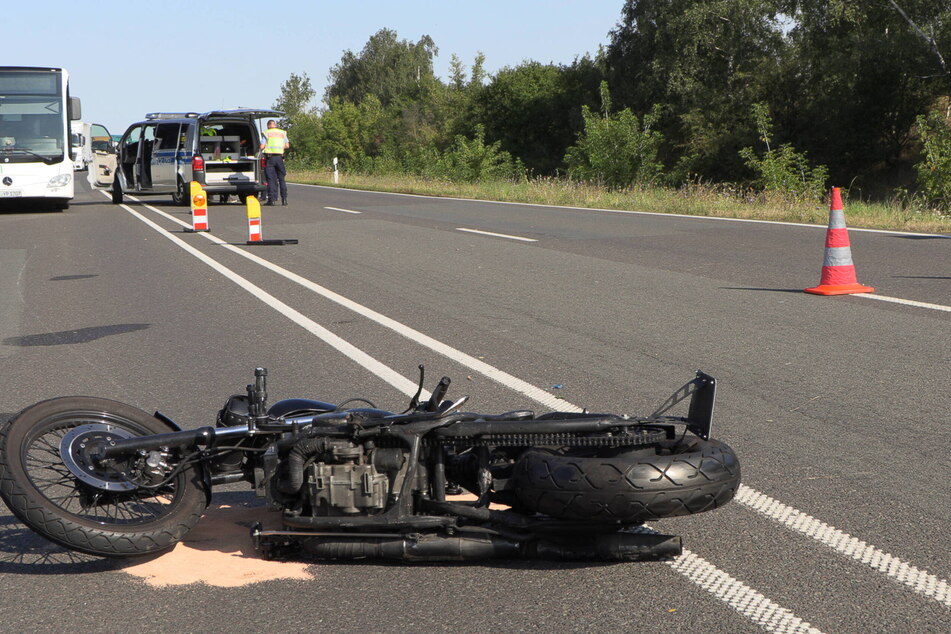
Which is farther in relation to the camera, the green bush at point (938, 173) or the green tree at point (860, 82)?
the green tree at point (860, 82)

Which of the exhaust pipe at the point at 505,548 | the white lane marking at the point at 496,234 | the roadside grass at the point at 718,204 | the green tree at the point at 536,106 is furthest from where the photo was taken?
the green tree at the point at 536,106

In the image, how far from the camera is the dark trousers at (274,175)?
2555cm

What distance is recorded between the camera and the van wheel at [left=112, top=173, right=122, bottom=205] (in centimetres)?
2811

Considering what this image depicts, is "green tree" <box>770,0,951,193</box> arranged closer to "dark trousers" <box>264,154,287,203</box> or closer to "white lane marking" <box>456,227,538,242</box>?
"dark trousers" <box>264,154,287,203</box>

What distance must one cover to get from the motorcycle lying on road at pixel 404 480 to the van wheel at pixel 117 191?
2603 cm

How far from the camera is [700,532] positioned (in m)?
3.80

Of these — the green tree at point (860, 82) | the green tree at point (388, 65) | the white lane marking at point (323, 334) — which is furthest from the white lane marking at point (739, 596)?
the green tree at point (388, 65)

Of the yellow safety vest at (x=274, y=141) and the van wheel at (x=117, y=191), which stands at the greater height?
the yellow safety vest at (x=274, y=141)

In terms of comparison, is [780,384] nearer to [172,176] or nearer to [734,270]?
[734,270]

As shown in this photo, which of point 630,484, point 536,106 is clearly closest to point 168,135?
point 630,484

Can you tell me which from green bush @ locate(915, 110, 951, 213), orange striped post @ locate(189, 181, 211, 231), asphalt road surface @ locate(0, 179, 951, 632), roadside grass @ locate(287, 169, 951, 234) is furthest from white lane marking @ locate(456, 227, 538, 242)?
green bush @ locate(915, 110, 951, 213)

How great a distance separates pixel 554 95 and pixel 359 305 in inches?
2113

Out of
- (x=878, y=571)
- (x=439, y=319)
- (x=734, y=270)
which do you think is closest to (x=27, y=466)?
(x=878, y=571)

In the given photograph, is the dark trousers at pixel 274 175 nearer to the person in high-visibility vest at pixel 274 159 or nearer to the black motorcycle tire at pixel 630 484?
the person in high-visibility vest at pixel 274 159
